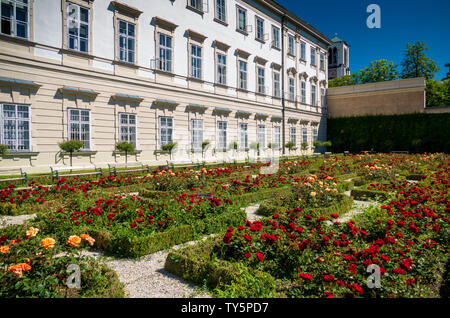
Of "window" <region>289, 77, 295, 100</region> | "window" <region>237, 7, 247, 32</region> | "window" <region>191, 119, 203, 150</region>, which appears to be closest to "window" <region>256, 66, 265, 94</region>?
"window" <region>237, 7, 247, 32</region>

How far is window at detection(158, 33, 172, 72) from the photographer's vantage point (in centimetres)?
1756

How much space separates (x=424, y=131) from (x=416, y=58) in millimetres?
18108

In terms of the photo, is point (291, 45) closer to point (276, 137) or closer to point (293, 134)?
point (293, 134)

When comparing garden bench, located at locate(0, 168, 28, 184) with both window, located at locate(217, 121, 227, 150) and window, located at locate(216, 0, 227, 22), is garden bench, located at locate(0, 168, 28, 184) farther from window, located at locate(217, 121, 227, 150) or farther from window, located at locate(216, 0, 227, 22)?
window, located at locate(216, 0, 227, 22)

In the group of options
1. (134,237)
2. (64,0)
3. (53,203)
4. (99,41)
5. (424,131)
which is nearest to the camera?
(134,237)

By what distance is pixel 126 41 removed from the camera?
51.9 ft

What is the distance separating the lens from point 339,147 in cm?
3466

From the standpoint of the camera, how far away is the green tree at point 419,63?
40750mm

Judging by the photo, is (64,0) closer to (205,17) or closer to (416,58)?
(205,17)

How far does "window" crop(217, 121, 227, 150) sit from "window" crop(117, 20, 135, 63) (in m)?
7.79

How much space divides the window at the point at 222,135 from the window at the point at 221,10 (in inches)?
301

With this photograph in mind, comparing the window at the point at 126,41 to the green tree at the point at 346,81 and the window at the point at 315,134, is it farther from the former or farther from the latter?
the green tree at the point at 346,81

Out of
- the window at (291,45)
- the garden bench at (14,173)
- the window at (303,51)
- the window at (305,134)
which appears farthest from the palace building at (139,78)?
the window at (305,134)
